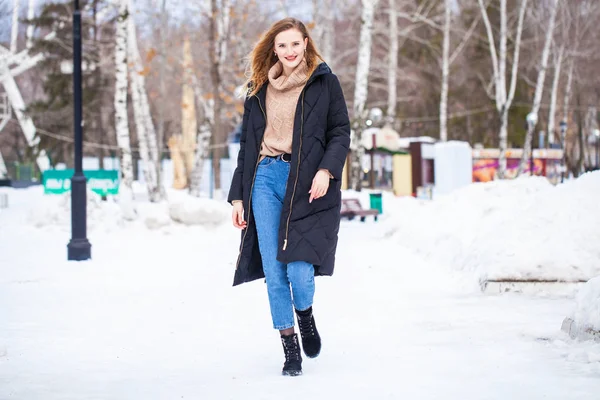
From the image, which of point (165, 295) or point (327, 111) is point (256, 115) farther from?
point (165, 295)

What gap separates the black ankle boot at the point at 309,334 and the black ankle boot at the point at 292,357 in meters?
0.11

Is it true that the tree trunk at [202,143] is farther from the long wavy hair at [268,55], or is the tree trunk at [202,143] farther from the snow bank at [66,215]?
the long wavy hair at [268,55]

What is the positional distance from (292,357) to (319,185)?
3.01ft

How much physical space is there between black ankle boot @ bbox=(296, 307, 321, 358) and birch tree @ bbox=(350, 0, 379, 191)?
21749 millimetres

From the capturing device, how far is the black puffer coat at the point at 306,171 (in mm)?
4781

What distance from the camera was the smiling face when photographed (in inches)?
192

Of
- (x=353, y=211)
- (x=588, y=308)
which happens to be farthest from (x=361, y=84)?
(x=588, y=308)

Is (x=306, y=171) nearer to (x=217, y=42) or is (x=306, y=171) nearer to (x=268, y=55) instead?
(x=268, y=55)

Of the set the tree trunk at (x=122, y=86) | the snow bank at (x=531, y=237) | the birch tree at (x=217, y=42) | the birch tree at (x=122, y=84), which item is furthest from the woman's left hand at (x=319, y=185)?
the birch tree at (x=217, y=42)

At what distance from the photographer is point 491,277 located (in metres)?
8.34

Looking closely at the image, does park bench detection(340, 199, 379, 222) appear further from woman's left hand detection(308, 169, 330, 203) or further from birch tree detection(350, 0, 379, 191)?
woman's left hand detection(308, 169, 330, 203)

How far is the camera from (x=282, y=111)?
16.1ft

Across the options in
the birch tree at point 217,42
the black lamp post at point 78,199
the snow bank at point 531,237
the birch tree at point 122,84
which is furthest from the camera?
the birch tree at point 217,42

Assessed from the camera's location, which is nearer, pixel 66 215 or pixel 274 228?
pixel 274 228
